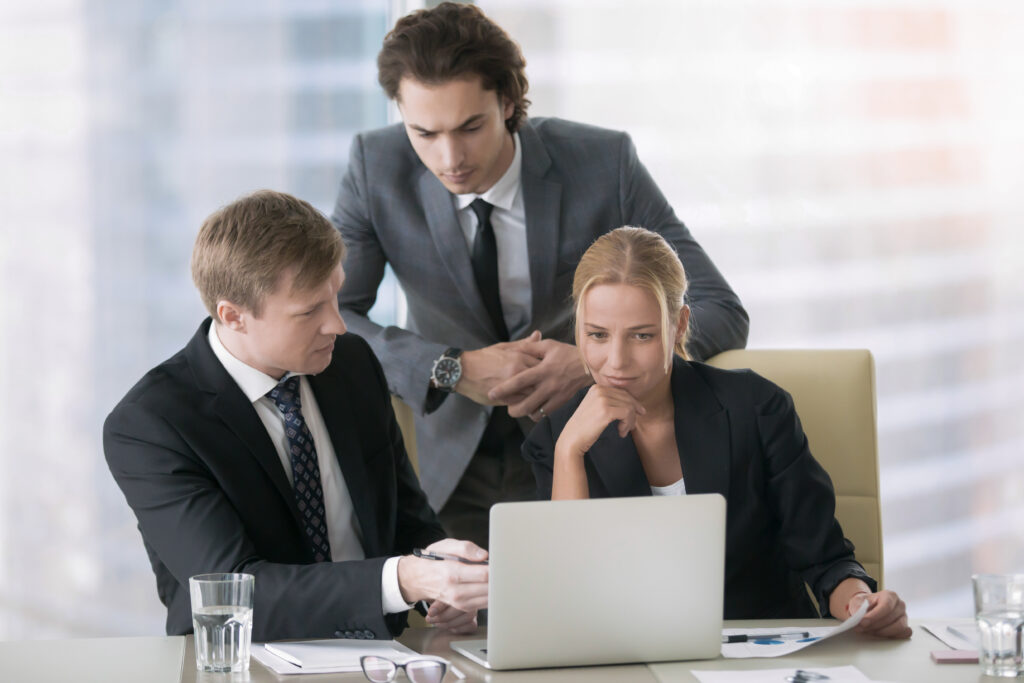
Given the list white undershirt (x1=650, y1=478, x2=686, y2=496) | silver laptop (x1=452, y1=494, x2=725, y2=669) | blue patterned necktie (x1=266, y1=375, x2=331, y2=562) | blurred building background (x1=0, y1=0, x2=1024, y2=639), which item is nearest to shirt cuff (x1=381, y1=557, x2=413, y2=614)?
silver laptop (x1=452, y1=494, x2=725, y2=669)

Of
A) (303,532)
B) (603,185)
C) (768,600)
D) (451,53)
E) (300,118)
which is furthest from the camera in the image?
(300,118)

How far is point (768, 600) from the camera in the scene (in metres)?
2.00

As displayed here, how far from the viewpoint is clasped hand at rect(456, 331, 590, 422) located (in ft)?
7.47

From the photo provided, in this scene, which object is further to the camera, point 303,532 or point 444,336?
point 444,336

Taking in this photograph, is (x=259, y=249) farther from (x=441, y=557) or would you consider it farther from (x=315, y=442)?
(x=441, y=557)

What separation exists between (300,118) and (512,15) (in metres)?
0.75

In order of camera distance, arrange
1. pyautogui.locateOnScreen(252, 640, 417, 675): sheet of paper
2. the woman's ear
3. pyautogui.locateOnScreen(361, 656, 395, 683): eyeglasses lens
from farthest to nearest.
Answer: the woman's ear → pyautogui.locateOnScreen(252, 640, 417, 675): sheet of paper → pyautogui.locateOnScreen(361, 656, 395, 683): eyeglasses lens

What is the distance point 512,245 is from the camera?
100 inches

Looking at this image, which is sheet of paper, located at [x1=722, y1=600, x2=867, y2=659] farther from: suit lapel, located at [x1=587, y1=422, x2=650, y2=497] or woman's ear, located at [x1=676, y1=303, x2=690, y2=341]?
woman's ear, located at [x1=676, y1=303, x2=690, y2=341]

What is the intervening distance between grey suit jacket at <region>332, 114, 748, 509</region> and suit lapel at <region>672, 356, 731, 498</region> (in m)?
0.38

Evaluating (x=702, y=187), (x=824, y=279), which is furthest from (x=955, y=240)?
(x=702, y=187)

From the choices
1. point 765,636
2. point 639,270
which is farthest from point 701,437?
point 765,636

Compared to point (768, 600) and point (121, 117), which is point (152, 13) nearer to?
point (121, 117)

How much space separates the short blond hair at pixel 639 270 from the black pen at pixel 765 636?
568mm
